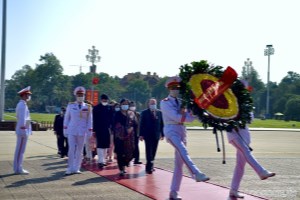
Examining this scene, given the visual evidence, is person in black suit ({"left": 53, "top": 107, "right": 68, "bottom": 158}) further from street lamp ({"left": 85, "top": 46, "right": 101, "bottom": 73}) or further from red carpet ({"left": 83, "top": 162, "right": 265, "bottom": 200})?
street lamp ({"left": 85, "top": 46, "right": 101, "bottom": 73})

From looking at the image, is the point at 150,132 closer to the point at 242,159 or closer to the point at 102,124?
the point at 102,124

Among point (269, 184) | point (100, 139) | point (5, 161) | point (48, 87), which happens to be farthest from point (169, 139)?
point (48, 87)

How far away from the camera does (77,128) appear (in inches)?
463

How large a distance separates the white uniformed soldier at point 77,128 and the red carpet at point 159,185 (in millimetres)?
694

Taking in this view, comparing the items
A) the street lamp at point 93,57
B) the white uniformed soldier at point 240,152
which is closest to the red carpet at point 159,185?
the white uniformed soldier at point 240,152

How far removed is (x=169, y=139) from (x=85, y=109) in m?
4.30

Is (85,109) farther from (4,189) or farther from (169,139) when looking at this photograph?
(169,139)

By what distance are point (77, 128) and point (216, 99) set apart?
491cm

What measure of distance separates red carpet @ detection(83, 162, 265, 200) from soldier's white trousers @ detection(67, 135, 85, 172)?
24.1 inches

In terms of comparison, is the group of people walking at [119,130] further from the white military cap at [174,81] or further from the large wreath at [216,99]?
the large wreath at [216,99]

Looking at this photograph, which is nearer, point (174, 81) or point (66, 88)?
point (174, 81)

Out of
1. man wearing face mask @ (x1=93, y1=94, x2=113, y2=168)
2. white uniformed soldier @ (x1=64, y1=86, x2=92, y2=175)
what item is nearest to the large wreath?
white uniformed soldier @ (x1=64, y1=86, x2=92, y2=175)

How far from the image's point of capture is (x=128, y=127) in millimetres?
11805

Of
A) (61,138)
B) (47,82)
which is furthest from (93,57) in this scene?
(61,138)
